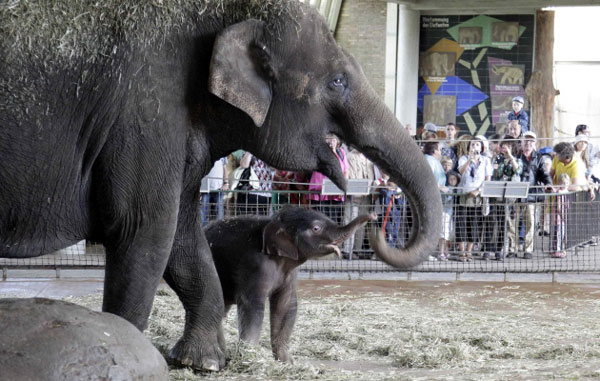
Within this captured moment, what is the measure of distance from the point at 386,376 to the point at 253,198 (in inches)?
315

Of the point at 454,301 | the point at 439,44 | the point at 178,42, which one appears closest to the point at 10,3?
the point at 178,42

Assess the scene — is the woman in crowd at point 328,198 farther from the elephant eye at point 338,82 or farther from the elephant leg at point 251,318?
the elephant eye at point 338,82

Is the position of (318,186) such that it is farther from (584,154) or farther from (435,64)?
(435,64)

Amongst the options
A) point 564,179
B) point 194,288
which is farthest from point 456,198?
point 194,288

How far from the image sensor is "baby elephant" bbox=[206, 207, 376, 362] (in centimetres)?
738

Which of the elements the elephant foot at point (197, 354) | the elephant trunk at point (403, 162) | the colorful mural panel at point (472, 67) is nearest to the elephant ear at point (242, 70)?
the elephant trunk at point (403, 162)

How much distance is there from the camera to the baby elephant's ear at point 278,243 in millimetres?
7465

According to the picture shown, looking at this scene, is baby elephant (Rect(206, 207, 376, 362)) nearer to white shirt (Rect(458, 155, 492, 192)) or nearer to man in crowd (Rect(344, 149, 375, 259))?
man in crowd (Rect(344, 149, 375, 259))

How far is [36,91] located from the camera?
5285 millimetres

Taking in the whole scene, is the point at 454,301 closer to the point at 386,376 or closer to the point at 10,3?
the point at 386,376

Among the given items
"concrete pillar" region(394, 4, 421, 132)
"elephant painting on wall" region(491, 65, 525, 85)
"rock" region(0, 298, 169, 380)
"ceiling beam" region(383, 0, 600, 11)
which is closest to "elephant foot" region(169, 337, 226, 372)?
"rock" region(0, 298, 169, 380)

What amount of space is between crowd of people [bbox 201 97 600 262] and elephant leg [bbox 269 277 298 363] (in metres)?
5.33

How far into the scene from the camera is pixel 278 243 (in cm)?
748

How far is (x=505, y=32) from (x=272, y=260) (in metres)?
20.0
